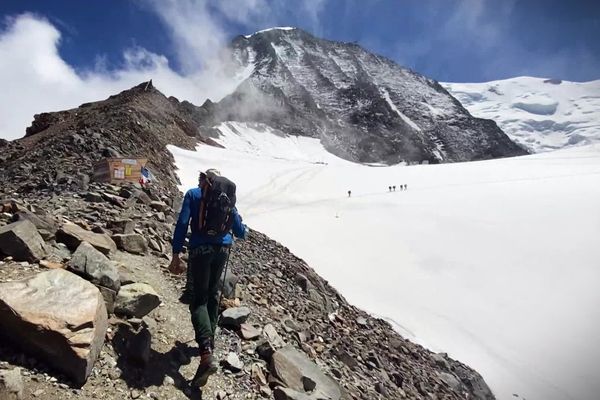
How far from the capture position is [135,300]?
5.06 metres

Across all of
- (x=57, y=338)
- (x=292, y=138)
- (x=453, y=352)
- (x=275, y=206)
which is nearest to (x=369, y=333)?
(x=453, y=352)

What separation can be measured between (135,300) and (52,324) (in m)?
1.29

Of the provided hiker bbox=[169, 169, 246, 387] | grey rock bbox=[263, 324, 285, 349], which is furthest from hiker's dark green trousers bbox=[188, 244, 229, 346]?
grey rock bbox=[263, 324, 285, 349]

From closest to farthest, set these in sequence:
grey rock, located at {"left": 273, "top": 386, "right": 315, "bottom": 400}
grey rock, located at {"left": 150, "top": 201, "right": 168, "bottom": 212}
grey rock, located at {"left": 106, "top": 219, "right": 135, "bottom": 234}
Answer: grey rock, located at {"left": 273, "top": 386, "right": 315, "bottom": 400} → grey rock, located at {"left": 106, "top": 219, "right": 135, "bottom": 234} → grey rock, located at {"left": 150, "top": 201, "right": 168, "bottom": 212}

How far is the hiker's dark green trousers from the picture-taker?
4.81m

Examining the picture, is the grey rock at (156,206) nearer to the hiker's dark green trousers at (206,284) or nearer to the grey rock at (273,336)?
the grey rock at (273,336)

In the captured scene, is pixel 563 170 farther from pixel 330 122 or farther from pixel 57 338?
pixel 330 122

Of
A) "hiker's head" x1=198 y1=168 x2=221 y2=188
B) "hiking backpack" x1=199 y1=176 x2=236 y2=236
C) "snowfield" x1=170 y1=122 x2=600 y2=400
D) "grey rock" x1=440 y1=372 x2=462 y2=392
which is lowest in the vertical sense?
"grey rock" x1=440 y1=372 x2=462 y2=392

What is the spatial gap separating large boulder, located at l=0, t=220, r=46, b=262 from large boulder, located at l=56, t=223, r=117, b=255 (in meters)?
0.66

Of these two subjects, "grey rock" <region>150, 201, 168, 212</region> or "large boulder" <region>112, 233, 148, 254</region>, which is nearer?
"large boulder" <region>112, 233, 148, 254</region>

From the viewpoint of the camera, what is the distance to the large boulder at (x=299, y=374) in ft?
18.5

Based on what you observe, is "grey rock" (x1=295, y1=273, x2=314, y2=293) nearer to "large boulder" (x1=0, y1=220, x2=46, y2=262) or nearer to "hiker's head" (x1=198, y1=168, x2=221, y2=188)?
"hiker's head" (x1=198, y1=168, x2=221, y2=188)

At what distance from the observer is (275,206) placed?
30344 mm

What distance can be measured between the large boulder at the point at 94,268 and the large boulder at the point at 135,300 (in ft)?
0.43
